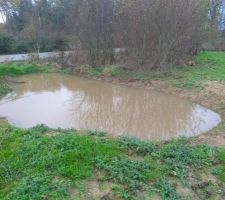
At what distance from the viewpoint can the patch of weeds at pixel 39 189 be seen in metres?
4.08

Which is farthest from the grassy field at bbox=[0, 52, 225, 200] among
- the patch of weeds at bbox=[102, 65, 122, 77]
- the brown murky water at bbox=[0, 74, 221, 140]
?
the patch of weeds at bbox=[102, 65, 122, 77]

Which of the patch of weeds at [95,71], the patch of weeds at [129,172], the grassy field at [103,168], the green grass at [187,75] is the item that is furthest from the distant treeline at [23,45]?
the patch of weeds at [129,172]

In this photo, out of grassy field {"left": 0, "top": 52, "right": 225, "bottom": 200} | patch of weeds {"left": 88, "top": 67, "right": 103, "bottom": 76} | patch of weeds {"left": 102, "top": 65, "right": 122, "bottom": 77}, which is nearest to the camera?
grassy field {"left": 0, "top": 52, "right": 225, "bottom": 200}

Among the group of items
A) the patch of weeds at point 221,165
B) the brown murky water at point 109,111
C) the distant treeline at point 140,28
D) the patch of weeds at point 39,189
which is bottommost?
the brown murky water at point 109,111

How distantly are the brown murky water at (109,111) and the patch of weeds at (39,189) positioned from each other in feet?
9.09

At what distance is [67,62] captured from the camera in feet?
53.6

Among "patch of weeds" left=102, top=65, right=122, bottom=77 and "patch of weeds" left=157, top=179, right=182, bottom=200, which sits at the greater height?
"patch of weeds" left=157, top=179, right=182, bottom=200

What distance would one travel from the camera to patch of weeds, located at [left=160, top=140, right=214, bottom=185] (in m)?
4.86

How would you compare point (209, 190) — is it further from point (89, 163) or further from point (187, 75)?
point (187, 75)

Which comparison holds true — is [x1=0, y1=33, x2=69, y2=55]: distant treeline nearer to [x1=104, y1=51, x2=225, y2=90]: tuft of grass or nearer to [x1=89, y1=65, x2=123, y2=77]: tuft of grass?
[x1=89, y1=65, x2=123, y2=77]: tuft of grass

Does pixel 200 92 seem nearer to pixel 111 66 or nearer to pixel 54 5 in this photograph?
pixel 111 66

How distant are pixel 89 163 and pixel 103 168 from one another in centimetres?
24

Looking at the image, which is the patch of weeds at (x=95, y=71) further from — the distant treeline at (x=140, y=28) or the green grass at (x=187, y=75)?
the green grass at (x=187, y=75)

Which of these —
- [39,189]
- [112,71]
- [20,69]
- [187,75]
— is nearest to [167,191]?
[39,189]
